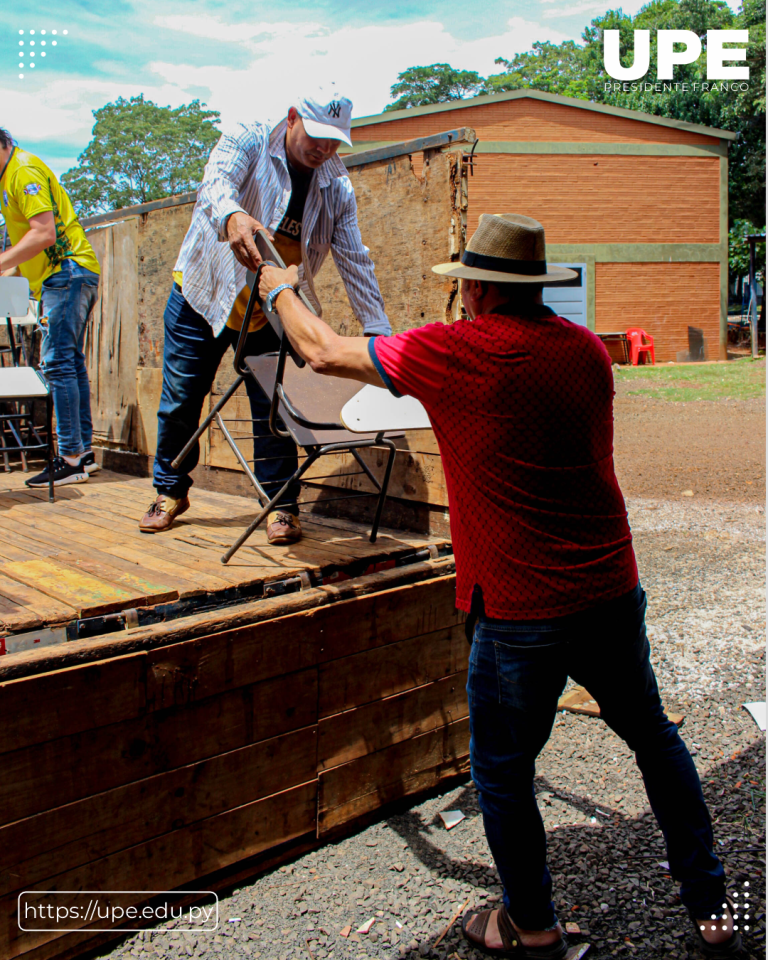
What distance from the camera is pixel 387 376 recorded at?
2.17 metres

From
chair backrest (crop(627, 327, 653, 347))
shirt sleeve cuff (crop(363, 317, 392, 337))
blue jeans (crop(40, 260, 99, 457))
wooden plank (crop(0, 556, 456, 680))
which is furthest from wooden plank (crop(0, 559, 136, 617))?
chair backrest (crop(627, 327, 653, 347))

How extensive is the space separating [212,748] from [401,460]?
1698 millimetres

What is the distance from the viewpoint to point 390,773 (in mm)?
3184

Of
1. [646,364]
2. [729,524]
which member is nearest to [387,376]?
[729,524]

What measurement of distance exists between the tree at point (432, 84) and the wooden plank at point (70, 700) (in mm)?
57688

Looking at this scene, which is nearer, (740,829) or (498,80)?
(740,829)

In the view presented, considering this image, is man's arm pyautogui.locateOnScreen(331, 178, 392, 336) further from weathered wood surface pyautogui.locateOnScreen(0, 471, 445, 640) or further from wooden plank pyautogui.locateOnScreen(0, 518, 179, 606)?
wooden plank pyautogui.locateOnScreen(0, 518, 179, 606)

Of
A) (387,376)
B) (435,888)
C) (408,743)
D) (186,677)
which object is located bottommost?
(435,888)

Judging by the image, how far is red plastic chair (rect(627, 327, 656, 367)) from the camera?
75.4ft

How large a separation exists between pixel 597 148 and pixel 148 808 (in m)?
24.8

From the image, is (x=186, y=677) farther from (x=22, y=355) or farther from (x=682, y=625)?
(x=22, y=355)

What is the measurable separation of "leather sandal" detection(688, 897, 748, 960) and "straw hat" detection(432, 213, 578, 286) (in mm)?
1850

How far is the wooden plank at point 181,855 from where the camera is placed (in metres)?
2.28

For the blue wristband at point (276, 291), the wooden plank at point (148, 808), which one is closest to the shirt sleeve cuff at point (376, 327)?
the blue wristband at point (276, 291)
